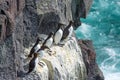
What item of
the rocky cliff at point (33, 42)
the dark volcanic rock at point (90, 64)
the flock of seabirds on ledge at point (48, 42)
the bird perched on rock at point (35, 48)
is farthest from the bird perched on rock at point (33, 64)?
the dark volcanic rock at point (90, 64)

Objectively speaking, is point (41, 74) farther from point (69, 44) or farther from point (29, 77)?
point (69, 44)

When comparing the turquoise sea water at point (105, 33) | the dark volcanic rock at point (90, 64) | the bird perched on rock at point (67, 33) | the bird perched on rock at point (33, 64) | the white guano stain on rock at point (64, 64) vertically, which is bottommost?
the turquoise sea water at point (105, 33)

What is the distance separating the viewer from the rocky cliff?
20234mm

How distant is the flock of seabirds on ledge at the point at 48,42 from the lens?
21.5m

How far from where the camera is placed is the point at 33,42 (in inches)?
937

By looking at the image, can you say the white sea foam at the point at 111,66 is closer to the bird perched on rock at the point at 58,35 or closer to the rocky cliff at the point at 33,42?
the rocky cliff at the point at 33,42

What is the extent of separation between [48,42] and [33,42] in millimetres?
635

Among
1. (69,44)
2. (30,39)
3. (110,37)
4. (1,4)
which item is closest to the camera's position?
(1,4)

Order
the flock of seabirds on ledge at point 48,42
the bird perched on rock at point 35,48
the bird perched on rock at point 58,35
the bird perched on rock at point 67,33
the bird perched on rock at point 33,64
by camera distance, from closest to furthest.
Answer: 1. the bird perched on rock at point 33,64
2. the flock of seabirds on ledge at point 48,42
3. the bird perched on rock at point 35,48
4. the bird perched on rock at point 58,35
5. the bird perched on rock at point 67,33

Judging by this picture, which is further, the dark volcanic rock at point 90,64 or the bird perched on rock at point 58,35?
the dark volcanic rock at point 90,64

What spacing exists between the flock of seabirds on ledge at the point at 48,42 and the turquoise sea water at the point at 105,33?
10139mm

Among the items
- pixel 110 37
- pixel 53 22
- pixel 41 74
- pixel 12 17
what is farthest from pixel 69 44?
pixel 110 37

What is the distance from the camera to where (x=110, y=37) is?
42.6 m

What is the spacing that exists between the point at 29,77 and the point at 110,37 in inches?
852
